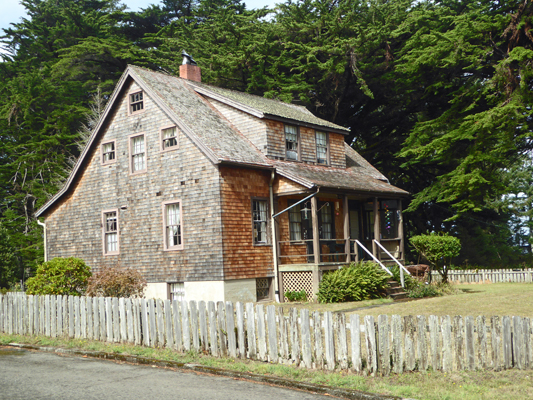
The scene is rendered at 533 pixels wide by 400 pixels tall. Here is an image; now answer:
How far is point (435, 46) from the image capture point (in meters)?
31.2

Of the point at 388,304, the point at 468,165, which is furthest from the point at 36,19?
the point at 388,304

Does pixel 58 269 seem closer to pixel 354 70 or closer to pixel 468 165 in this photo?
pixel 468 165

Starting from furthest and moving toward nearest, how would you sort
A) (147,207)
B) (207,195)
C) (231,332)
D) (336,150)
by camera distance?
(336,150), (147,207), (207,195), (231,332)

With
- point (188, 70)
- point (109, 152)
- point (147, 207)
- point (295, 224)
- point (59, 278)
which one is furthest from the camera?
point (188, 70)

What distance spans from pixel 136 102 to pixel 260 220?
7.77 metres

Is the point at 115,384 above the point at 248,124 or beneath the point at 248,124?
beneath

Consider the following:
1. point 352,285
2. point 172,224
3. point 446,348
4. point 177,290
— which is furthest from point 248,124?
point 446,348

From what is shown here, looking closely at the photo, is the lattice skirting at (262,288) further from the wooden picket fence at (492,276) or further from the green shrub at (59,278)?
the wooden picket fence at (492,276)

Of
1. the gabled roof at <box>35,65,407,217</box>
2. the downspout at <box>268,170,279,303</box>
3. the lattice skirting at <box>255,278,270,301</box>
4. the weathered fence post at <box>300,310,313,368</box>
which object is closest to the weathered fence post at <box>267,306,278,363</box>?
the weathered fence post at <box>300,310,313,368</box>

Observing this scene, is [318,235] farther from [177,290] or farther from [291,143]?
[177,290]

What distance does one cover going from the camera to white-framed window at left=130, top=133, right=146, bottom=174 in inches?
931

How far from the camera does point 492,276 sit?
29.1 m

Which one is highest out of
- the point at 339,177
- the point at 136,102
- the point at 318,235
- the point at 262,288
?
the point at 136,102

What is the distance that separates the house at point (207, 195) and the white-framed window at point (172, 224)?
55 millimetres
